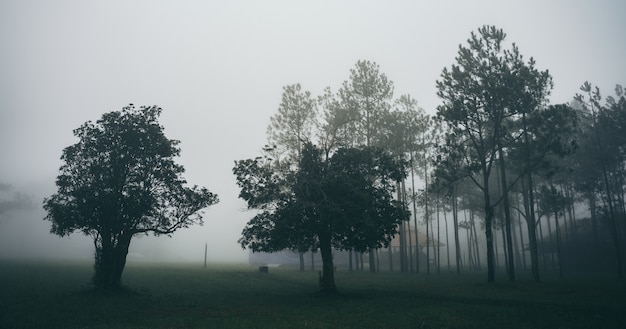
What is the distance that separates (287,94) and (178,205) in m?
15.2

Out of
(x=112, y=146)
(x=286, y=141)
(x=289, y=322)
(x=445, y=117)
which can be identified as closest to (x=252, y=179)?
(x=286, y=141)

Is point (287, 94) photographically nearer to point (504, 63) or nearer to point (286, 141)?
point (286, 141)

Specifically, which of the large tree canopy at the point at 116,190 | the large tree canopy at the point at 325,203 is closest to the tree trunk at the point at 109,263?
the large tree canopy at the point at 116,190

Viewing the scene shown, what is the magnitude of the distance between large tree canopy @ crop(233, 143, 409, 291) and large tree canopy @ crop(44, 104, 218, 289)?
6.43m

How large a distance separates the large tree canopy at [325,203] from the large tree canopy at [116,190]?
6431 mm

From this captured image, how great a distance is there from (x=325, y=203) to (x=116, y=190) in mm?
16095

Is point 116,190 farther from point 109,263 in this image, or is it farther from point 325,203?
point 325,203

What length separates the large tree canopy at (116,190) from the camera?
26.9 m

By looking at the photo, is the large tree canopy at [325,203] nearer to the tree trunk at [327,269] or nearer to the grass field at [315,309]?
the tree trunk at [327,269]

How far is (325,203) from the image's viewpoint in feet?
81.9

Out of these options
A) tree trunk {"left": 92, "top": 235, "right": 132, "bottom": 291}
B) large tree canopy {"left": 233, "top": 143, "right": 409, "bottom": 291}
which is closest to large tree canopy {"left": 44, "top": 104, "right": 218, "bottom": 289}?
tree trunk {"left": 92, "top": 235, "right": 132, "bottom": 291}

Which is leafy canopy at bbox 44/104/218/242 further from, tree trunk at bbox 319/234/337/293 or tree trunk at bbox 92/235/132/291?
tree trunk at bbox 319/234/337/293

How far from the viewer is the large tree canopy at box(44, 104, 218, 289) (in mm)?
26906

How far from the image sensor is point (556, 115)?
32375mm
